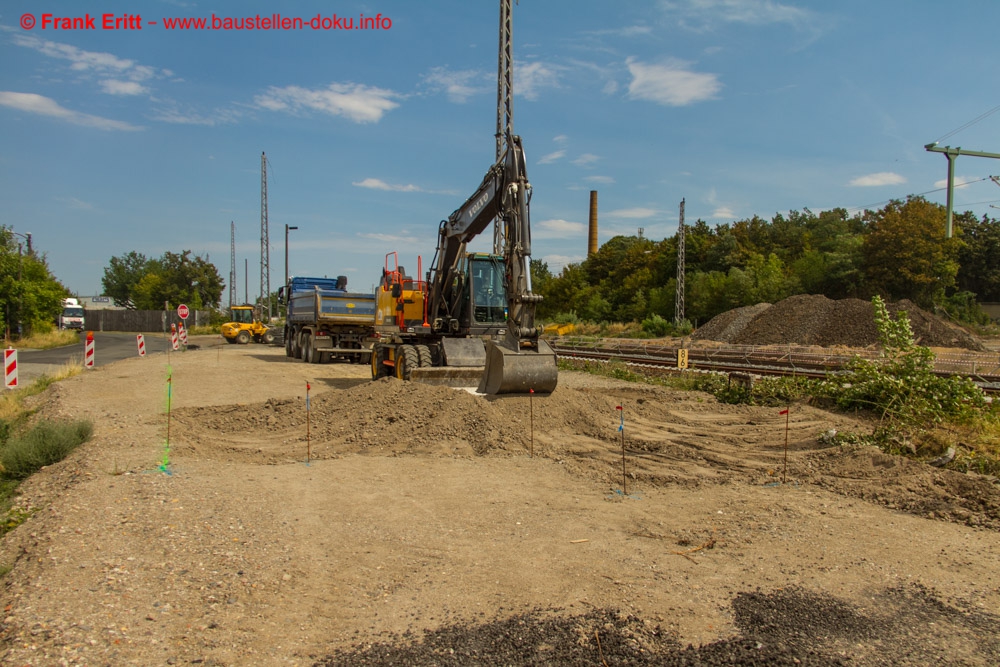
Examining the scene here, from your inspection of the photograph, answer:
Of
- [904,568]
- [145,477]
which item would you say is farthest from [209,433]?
[904,568]

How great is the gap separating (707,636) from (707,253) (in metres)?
53.7

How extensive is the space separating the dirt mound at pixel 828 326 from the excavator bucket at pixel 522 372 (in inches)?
861

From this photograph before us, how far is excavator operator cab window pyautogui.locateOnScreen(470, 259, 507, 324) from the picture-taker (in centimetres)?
1443

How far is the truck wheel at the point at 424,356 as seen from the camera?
1366 centimetres

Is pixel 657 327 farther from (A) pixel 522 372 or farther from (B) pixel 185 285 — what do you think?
(B) pixel 185 285

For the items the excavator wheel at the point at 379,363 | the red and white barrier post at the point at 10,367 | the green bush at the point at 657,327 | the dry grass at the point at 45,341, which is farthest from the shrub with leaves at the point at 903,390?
the dry grass at the point at 45,341

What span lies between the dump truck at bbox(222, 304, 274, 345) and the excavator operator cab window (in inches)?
1189

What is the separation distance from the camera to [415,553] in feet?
16.9

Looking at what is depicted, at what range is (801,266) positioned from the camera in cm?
4375

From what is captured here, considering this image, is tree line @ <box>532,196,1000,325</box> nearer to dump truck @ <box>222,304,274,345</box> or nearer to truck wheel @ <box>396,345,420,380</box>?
truck wheel @ <box>396,345,420,380</box>

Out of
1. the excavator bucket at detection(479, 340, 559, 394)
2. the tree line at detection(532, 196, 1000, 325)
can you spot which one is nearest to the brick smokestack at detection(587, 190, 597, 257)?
the tree line at detection(532, 196, 1000, 325)

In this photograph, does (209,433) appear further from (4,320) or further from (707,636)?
(4,320)

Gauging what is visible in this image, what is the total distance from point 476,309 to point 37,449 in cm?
817

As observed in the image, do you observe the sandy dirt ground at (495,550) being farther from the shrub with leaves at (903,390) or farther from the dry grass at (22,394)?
the dry grass at (22,394)
